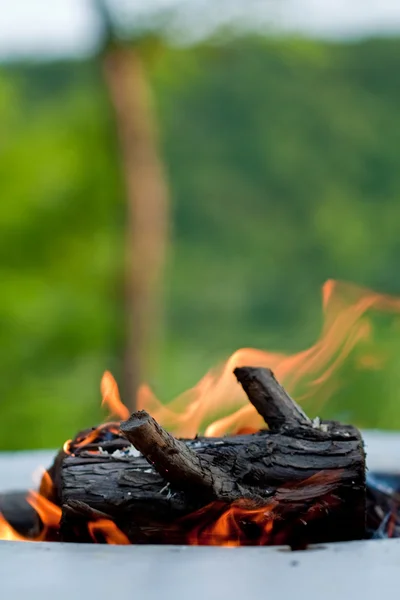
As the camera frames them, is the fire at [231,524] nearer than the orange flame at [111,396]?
Yes

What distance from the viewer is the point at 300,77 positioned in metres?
Answer: 8.79

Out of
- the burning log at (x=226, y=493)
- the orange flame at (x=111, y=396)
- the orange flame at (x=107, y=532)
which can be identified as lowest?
the orange flame at (x=107, y=532)

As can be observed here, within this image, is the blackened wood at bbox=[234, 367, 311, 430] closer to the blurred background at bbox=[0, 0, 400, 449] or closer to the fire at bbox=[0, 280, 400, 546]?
the fire at bbox=[0, 280, 400, 546]

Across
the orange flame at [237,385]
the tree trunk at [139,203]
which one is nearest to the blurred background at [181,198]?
the tree trunk at [139,203]

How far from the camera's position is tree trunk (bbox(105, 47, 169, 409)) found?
16.7 ft

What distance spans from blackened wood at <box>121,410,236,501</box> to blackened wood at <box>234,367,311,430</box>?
0.57ft

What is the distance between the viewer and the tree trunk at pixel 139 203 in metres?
5.10

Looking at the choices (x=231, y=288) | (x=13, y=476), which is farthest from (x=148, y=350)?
(x=13, y=476)

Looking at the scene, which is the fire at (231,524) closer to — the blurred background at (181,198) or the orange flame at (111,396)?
the orange flame at (111,396)

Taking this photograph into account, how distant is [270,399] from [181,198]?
7357 mm

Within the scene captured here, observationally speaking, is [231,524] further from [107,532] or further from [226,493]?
[107,532]

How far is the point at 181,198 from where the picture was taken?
866 cm

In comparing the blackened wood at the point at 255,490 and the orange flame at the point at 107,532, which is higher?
the blackened wood at the point at 255,490

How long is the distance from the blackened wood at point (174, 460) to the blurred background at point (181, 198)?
1.29 metres
